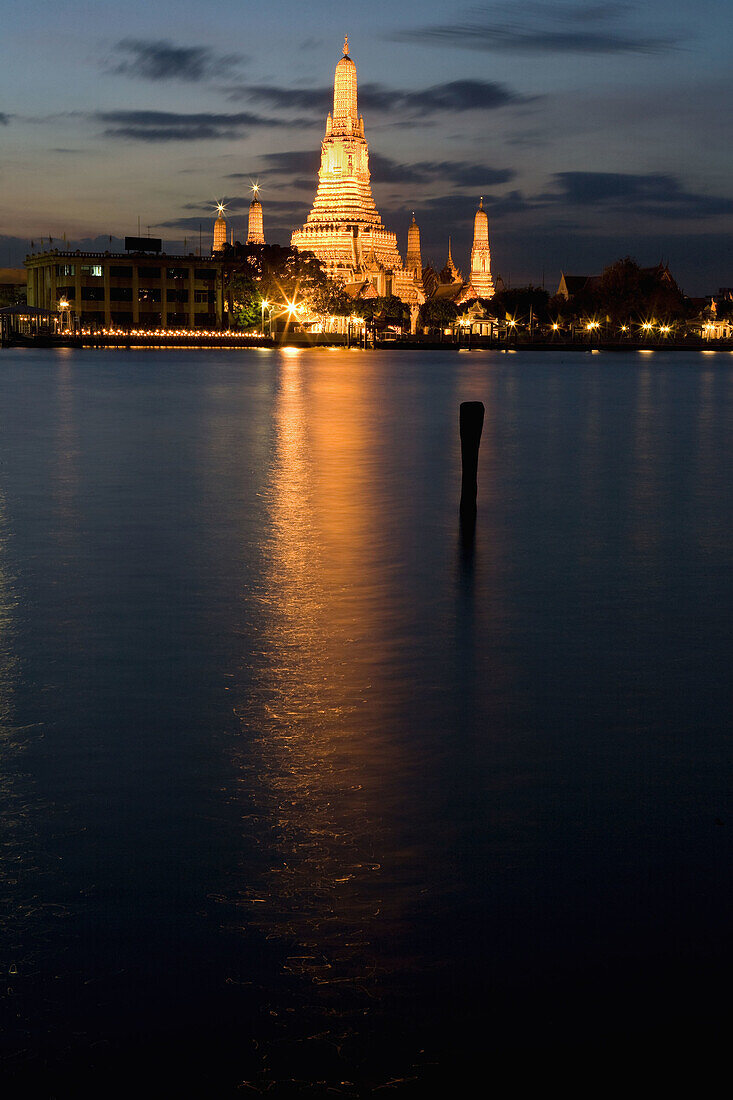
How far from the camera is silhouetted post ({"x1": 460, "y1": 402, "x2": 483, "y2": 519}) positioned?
62.6ft

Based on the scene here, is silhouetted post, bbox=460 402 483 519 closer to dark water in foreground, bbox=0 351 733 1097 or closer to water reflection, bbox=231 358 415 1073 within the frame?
dark water in foreground, bbox=0 351 733 1097

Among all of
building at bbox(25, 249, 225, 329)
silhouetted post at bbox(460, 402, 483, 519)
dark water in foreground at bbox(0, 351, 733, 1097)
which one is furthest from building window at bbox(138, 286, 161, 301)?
silhouetted post at bbox(460, 402, 483, 519)

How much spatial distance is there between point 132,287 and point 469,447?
14788cm

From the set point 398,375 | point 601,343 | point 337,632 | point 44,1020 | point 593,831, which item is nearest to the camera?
point 44,1020

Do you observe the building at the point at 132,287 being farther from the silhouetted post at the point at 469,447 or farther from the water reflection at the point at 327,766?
the water reflection at the point at 327,766

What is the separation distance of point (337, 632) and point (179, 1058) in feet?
23.8

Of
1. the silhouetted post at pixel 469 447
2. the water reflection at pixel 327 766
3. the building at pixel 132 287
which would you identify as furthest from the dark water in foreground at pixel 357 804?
the building at pixel 132 287

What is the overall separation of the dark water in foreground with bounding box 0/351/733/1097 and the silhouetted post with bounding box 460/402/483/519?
83 cm

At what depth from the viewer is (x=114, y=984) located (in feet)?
17.6

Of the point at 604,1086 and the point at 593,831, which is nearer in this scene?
the point at 604,1086

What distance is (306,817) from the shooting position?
725 centimetres

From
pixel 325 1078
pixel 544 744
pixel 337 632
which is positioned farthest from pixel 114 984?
pixel 337 632

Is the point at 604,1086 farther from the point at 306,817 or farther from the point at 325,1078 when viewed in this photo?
the point at 306,817

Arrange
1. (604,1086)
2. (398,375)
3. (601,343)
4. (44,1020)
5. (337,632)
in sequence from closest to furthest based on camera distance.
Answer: (604,1086) < (44,1020) < (337,632) < (398,375) < (601,343)
